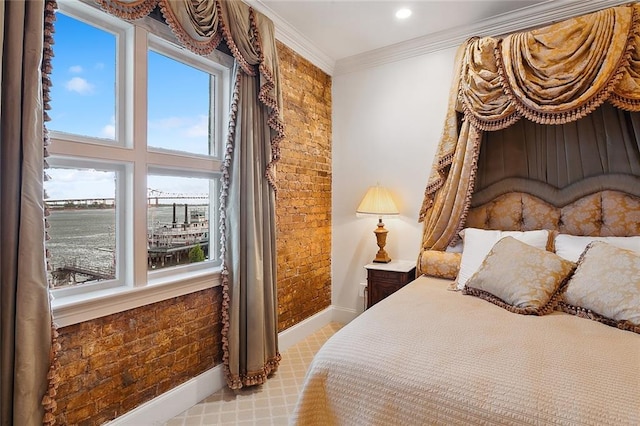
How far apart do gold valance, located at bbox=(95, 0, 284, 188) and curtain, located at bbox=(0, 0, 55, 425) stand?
1.35 feet

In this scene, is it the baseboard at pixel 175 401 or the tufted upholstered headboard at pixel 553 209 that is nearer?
the baseboard at pixel 175 401

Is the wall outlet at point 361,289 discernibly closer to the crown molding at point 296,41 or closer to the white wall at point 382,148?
the white wall at point 382,148

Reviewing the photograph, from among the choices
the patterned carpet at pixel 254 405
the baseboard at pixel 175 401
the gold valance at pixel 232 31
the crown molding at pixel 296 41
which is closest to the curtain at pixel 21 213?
the gold valance at pixel 232 31

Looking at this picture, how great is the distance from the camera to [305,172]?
3102 millimetres

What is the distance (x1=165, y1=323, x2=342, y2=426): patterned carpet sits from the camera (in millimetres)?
1962

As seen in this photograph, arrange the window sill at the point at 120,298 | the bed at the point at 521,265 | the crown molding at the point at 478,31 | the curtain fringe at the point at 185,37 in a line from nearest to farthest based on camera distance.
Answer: the bed at the point at 521,265 < the window sill at the point at 120,298 < the curtain fringe at the point at 185,37 < the crown molding at the point at 478,31

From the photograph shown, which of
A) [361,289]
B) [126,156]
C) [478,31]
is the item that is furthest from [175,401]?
[478,31]

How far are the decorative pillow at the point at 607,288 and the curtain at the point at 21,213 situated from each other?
250 cm

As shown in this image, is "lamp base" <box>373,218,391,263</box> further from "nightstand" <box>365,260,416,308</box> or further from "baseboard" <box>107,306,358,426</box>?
"baseboard" <box>107,306,358,426</box>

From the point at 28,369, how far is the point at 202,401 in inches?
42.6

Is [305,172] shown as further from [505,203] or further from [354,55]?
[505,203]

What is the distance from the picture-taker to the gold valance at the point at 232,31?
1690mm

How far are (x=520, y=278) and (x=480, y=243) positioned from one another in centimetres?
54

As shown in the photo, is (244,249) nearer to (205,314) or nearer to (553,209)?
(205,314)
